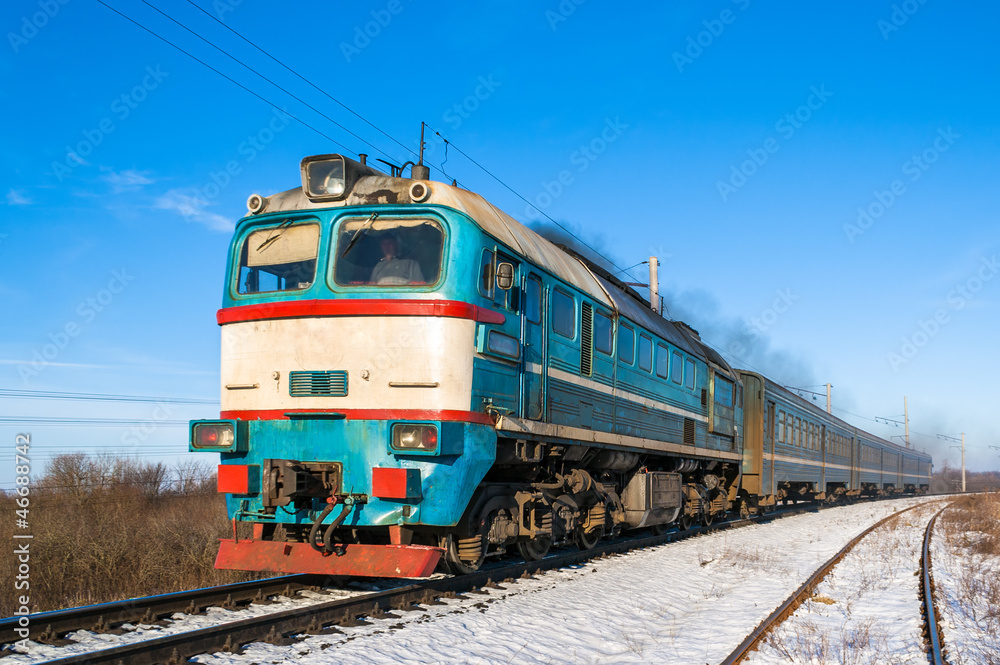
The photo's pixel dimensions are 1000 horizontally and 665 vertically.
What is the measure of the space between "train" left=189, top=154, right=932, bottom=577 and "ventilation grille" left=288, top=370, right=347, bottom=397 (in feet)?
0.06

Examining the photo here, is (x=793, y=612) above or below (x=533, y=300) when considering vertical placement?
below

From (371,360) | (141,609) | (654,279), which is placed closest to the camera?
(141,609)

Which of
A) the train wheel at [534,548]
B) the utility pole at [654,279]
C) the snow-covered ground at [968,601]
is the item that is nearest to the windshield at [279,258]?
the train wheel at [534,548]

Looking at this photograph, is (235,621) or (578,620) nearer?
(235,621)

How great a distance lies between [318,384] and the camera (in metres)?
7.45

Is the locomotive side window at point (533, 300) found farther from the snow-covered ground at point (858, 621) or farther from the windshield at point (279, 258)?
the snow-covered ground at point (858, 621)

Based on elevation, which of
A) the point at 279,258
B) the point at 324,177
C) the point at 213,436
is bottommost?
the point at 213,436

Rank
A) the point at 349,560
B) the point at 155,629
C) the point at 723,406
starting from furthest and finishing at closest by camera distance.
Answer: the point at 723,406 < the point at 349,560 < the point at 155,629

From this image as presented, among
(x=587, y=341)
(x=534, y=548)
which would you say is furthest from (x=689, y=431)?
(x=534, y=548)

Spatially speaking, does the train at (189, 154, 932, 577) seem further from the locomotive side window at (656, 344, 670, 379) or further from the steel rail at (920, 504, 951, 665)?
the steel rail at (920, 504, 951, 665)

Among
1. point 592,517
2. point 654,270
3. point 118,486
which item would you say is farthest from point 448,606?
point 654,270

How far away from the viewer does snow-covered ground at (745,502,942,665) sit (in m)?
6.22

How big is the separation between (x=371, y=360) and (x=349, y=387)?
33 cm

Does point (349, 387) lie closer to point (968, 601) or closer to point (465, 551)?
point (465, 551)
